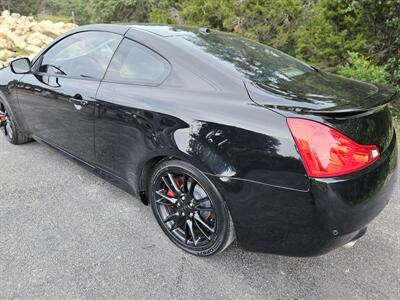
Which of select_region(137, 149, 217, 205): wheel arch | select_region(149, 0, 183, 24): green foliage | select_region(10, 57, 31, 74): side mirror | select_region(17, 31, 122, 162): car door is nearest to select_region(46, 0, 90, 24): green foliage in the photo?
select_region(149, 0, 183, 24): green foliage

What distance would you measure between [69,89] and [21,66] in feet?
3.32

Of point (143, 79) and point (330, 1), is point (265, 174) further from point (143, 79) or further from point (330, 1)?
point (330, 1)

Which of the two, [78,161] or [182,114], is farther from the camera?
[78,161]

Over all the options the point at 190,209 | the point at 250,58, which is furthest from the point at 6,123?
the point at 250,58

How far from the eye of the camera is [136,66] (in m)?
2.40

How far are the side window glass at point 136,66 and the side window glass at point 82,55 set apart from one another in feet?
0.35

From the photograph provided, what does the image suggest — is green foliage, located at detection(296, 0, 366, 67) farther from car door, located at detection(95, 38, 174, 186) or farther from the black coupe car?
car door, located at detection(95, 38, 174, 186)

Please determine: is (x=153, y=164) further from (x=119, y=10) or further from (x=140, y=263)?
(x=119, y=10)

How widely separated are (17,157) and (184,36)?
2534 millimetres

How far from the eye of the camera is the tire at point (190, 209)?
2018mm

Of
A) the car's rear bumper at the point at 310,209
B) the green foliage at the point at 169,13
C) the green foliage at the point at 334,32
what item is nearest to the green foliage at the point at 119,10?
the green foliage at the point at 169,13

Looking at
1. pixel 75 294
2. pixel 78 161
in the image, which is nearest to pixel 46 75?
pixel 78 161

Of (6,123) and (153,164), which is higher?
(153,164)

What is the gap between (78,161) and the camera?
299 centimetres
